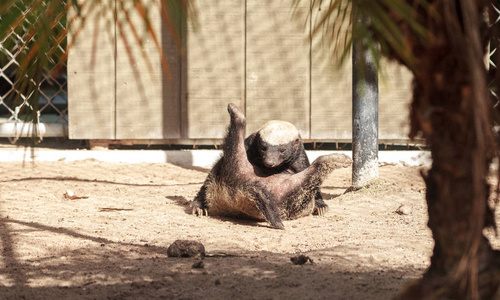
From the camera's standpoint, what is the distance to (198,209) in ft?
15.0

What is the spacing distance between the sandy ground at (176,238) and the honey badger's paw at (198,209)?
6 cm

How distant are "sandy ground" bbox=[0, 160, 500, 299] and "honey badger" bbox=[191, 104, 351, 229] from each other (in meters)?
0.12

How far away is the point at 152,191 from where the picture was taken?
525cm

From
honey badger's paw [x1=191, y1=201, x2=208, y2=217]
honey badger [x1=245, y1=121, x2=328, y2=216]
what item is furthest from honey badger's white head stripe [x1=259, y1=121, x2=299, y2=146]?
honey badger's paw [x1=191, y1=201, x2=208, y2=217]


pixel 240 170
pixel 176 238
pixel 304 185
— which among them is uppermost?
pixel 240 170

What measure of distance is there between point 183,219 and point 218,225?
0.27 meters

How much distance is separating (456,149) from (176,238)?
238cm

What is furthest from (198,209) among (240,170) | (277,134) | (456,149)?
(456,149)

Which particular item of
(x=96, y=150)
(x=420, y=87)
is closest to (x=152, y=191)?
(x=96, y=150)

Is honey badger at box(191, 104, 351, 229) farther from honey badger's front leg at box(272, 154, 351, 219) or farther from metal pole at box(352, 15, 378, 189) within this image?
metal pole at box(352, 15, 378, 189)

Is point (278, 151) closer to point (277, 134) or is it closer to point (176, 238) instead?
point (277, 134)

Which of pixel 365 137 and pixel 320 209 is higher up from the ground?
pixel 365 137

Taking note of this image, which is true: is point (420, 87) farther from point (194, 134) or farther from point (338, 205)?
point (194, 134)

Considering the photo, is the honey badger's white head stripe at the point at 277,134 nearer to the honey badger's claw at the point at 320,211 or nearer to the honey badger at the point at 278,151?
the honey badger at the point at 278,151
